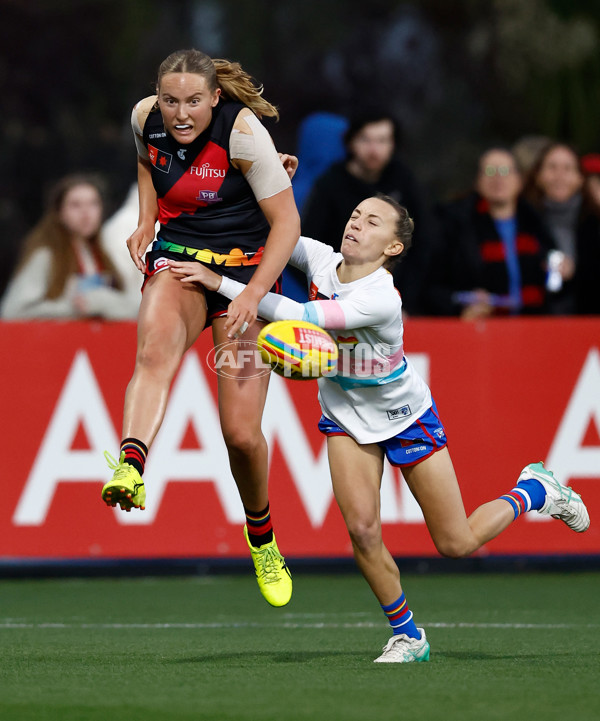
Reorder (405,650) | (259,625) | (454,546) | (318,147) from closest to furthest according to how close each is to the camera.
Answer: (405,650) → (454,546) → (259,625) → (318,147)

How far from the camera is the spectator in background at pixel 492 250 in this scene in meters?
10.4

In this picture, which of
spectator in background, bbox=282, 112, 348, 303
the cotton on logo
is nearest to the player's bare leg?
the cotton on logo

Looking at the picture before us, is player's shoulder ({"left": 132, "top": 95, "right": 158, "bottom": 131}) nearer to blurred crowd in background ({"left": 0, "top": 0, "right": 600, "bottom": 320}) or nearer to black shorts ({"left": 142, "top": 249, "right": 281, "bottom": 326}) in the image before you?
black shorts ({"left": 142, "top": 249, "right": 281, "bottom": 326})

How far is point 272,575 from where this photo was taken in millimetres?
7180

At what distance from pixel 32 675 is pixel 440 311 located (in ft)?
16.8

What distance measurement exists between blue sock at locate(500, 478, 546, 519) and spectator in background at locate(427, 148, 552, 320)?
3333 millimetres

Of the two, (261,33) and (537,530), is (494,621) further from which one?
(261,33)

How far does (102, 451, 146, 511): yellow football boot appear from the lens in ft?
19.5

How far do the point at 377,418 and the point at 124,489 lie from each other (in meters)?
1.20

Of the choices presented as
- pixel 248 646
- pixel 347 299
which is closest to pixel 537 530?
pixel 248 646

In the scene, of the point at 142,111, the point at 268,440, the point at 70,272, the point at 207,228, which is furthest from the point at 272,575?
the point at 70,272

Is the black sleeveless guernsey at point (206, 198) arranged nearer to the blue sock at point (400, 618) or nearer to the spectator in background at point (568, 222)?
the blue sock at point (400, 618)

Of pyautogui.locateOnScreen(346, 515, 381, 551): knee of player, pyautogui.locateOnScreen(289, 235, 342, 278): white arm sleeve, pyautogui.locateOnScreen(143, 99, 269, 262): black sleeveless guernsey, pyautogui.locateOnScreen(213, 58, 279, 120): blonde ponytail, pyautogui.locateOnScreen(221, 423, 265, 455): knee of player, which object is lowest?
pyautogui.locateOnScreen(346, 515, 381, 551): knee of player

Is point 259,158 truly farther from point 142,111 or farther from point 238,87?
point 142,111
